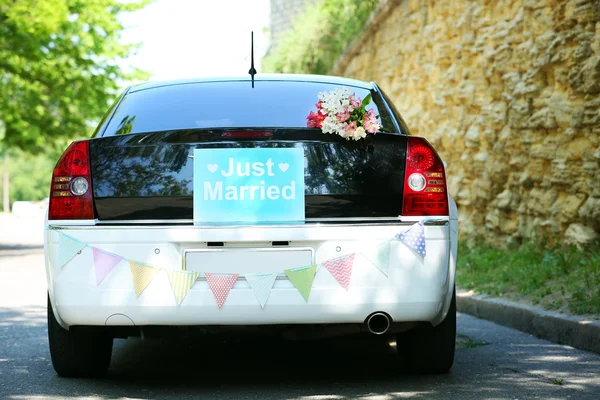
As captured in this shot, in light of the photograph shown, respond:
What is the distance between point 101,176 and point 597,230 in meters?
5.53

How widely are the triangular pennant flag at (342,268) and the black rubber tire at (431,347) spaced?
713 millimetres

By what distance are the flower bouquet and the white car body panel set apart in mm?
482

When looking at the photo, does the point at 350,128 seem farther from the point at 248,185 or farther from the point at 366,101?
the point at 248,185

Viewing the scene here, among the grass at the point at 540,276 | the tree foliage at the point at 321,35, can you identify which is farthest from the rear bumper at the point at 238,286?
the tree foliage at the point at 321,35

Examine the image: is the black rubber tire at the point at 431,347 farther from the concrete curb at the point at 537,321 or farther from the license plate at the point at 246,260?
the concrete curb at the point at 537,321

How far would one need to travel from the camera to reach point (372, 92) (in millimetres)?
5211

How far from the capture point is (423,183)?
441 centimetres

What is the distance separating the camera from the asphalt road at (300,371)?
14.9 ft

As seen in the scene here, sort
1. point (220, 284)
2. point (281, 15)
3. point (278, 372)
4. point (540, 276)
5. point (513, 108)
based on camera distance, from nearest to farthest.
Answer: point (220, 284) → point (278, 372) → point (540, 276) → point (513, 108) → point (281, 15)

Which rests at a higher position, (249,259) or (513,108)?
(513,108)

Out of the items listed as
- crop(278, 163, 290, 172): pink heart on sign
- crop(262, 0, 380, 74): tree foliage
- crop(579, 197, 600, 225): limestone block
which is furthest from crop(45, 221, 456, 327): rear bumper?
crop(262, 0, 380, 74): tree foliage

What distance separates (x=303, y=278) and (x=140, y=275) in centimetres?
76

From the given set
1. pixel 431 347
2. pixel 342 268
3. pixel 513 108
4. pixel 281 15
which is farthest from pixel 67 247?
pixel 281 15

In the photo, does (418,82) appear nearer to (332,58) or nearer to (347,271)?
(332,58)
